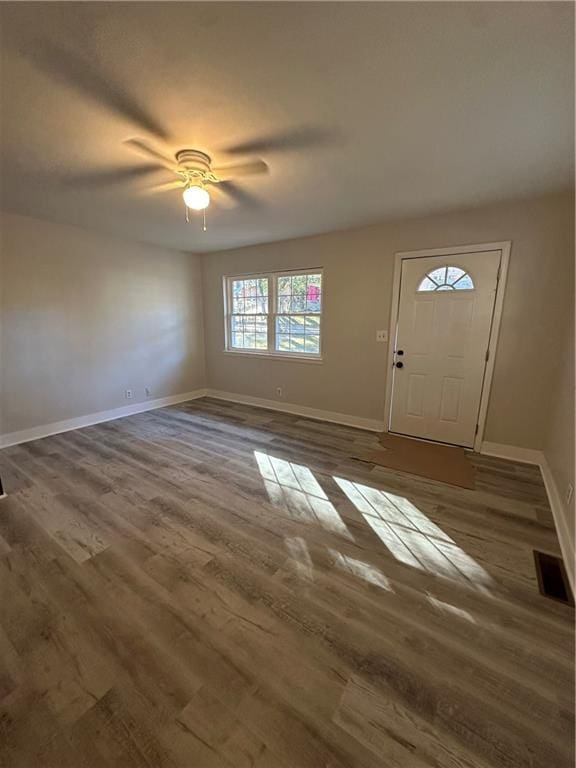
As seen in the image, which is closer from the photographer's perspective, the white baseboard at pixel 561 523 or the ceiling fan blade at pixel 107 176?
the white baseboard at pixel 561 523

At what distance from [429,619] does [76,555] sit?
2.03m

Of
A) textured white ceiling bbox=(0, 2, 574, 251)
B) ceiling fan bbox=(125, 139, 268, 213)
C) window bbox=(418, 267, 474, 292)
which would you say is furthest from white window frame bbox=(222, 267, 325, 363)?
ceiling fan bbox=(125, 139, 268, 213)

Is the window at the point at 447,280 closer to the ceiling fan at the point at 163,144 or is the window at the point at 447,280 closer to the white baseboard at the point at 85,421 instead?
the ceiling fan at the point at 163,144

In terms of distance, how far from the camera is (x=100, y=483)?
2.69 metres

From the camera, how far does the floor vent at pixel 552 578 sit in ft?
5.44

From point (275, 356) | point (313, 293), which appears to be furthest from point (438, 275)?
point (275, 356)

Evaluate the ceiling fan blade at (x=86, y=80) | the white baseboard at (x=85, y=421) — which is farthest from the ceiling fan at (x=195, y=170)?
the white baseboard at (x=85, y=421)

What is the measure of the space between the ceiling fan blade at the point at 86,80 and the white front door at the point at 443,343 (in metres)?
2.87

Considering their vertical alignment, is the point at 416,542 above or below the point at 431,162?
below

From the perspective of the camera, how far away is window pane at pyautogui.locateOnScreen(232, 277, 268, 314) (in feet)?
15.7

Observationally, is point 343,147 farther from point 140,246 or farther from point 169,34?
point 140,246

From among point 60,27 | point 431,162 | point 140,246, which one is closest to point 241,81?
point 60,27

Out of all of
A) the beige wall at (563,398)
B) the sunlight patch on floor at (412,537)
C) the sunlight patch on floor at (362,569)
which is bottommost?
the sunlight patch on floor at (362,569)

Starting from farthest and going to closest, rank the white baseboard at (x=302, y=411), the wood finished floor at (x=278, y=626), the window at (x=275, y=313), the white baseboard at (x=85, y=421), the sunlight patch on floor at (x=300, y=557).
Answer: the window at (x=275, y=313) < the white baseboard at (x=302, y=411) < the white baseboard at (x=85, y=421) < the sunlight patch on floor at (x=300, y=557) < the wood finished floor at (x=278, y=626)
